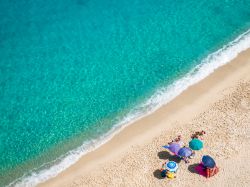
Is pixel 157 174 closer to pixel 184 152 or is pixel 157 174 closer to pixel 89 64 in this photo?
pixel 184 152

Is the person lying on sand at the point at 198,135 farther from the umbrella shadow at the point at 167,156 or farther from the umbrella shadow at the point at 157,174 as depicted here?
the umbrella shadow at the point at 157,174

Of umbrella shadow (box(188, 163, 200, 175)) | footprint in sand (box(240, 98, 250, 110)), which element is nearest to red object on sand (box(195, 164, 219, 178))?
umbrella shadow (box(188, 163, 200, 175))

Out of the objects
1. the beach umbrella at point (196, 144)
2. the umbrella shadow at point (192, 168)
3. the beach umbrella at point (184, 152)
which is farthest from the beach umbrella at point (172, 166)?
the beach umbrella at point (196, 144)

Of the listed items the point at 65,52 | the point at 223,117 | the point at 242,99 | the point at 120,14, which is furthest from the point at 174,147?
the point at 120,14

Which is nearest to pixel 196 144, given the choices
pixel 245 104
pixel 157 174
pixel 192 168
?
pixel 192 168

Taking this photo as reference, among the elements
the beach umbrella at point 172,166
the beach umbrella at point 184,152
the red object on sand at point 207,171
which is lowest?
the red object on sand at point 207,171

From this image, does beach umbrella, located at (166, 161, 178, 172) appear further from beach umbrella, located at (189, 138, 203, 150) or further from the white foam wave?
the white foam wave

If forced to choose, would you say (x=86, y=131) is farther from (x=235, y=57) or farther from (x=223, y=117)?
(x=235, y=57)
